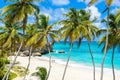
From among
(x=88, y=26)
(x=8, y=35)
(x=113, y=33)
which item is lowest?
(x=8, y=35)

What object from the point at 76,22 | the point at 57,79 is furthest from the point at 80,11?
the point at 57,79

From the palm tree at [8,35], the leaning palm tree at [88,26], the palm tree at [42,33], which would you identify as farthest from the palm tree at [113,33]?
the palm tree at [8,35]

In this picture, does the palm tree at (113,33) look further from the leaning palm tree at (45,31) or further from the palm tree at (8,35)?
the palm tree at (8,35)

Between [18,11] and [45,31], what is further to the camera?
[45,31]

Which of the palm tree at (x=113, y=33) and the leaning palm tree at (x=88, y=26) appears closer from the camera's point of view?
the palm tree at (x=113, y=33)

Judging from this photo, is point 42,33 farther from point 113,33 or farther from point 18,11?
point 113,33

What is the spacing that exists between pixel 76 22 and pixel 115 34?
6432mm

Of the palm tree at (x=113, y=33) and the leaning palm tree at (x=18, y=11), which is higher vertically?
the leaning palm tree at (x=18, y=11)

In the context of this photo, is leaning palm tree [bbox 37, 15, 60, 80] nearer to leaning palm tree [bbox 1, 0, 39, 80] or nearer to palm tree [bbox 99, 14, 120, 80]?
leaning palm tree [bbox 1, 0, 39, 80]

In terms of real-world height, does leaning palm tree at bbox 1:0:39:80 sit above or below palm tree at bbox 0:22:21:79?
above

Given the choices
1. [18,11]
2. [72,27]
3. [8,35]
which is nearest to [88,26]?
[72,27]

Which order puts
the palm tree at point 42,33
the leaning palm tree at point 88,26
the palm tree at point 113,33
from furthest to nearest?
1. the palm tree at point 42,33
2. the leaning palm tree at point 88,26
3. the palm tree at point 113,33

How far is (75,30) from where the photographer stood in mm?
45031

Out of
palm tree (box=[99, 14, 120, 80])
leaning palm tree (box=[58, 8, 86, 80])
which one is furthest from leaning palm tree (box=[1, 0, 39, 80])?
palm tree (box=[99, 14, 120, 80])
